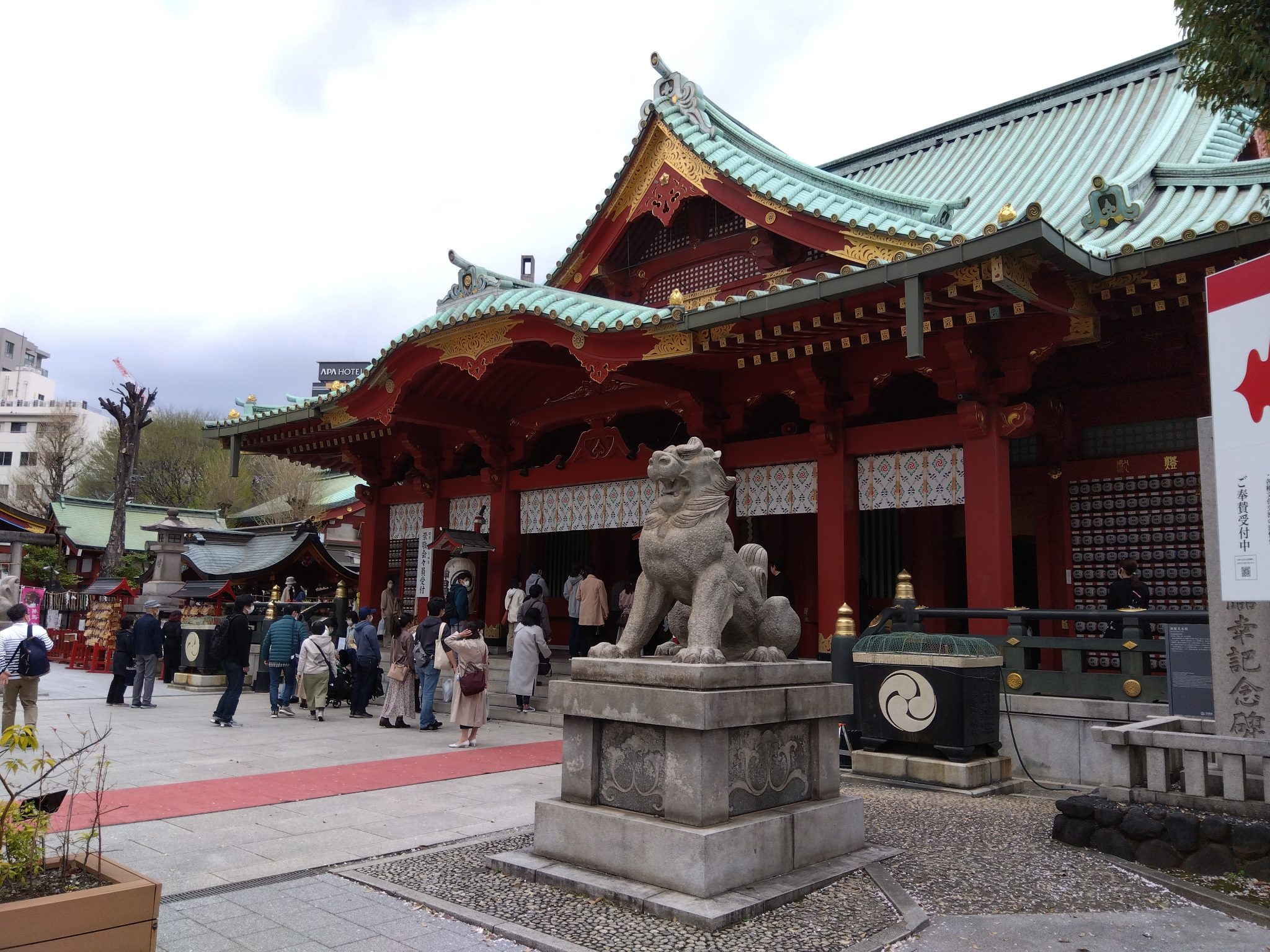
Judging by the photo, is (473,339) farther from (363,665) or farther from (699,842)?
(699,842)

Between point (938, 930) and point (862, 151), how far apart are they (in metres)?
17.4

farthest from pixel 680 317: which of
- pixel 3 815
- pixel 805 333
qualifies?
pixel 3 815

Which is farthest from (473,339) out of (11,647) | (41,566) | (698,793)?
(41,566)

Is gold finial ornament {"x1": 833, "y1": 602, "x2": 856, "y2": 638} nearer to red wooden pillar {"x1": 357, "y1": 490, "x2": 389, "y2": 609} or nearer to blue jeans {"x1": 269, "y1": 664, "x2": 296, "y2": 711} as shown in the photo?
blue jeans {"x1": 269, "y1": 664, "x2": 296, "y2": 711}

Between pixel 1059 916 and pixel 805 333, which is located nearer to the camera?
pixel 1059 916

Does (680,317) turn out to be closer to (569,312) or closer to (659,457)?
(569,312)

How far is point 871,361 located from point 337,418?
938cm

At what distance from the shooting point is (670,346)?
11305 mm

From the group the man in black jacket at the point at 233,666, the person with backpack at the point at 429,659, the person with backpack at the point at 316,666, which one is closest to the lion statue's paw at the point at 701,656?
the person with backpack at the point at 429,659

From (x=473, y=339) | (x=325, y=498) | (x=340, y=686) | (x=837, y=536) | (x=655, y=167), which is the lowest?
(x=340, y=686)

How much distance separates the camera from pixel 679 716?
4988mm

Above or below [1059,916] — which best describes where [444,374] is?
above

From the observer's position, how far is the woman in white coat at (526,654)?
12148mm

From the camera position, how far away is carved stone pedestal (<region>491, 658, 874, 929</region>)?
4840mm
